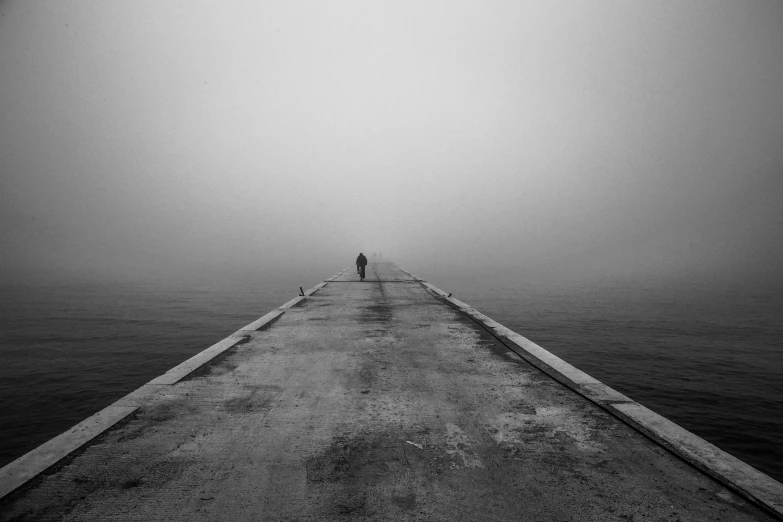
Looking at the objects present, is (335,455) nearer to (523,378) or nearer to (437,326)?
(523,378)

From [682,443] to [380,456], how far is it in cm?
306

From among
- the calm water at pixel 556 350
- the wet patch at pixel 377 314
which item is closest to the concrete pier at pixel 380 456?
the wet patch at pixel 377 314

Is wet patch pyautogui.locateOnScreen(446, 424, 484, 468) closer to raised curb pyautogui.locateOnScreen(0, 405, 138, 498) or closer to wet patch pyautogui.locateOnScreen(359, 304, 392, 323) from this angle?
raised curb pyautogui.locateOnScreen(0, 405, 138, 498)

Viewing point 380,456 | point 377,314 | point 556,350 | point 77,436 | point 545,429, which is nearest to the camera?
point 380,456

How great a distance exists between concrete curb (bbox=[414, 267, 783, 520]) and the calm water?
4442mm

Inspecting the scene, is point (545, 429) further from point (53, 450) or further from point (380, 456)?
point (53, 450)

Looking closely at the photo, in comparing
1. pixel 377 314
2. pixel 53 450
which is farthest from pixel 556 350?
pixel 53 450

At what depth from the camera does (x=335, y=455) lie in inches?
143

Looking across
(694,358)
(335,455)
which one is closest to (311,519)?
(335,455)

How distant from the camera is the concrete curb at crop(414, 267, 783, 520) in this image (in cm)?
306

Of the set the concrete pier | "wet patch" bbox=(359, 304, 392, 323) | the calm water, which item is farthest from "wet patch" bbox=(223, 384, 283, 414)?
"wet patch" bbox=(359, 304, 392, 323)

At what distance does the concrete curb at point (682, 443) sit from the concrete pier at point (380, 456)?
0.06 feet

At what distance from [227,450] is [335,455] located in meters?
1.10

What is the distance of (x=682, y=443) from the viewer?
3828mm
